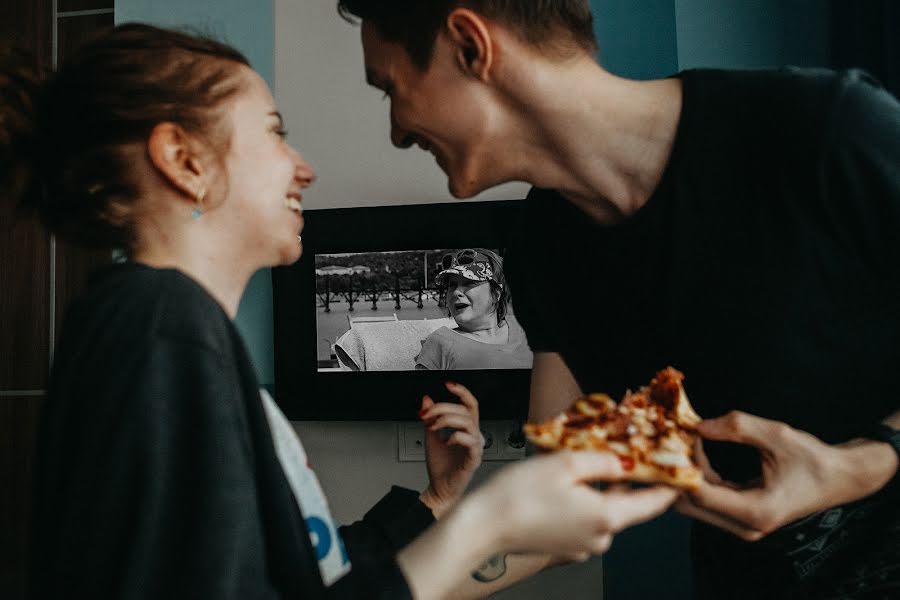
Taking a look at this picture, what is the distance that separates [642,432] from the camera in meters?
0.92

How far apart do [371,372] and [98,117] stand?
1792 mm

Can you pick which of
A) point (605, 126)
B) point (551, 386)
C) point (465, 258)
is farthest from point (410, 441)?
point (605, 126)

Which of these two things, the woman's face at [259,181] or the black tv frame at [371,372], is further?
the black tv frame at [371,372]

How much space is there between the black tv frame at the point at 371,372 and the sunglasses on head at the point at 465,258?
0.03 meters

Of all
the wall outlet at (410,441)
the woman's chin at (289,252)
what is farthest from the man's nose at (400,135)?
the wall outlet at (410,441)

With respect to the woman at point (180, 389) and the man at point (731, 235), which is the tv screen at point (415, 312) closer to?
the man at point (731, 235)

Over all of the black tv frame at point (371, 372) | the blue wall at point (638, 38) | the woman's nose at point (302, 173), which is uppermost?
the blue wall at point (638, 38)

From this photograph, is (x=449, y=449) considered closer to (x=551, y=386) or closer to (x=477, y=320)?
(x=551, y=386)

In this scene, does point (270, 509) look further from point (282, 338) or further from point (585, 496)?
point (282, 338)

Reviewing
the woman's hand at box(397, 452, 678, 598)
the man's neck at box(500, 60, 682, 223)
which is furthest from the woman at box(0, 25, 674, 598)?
the man's neck at box(500, 60, 682, 223)

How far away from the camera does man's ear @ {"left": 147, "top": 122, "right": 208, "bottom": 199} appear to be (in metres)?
0.95

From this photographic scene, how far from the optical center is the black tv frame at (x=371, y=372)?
2553mm

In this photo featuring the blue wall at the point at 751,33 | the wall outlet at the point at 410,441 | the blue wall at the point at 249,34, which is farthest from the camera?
the blue wall at the point at 249,34

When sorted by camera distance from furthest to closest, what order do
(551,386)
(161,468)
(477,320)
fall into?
1. (477,320)
2. (551,386)
3. (161,468)
